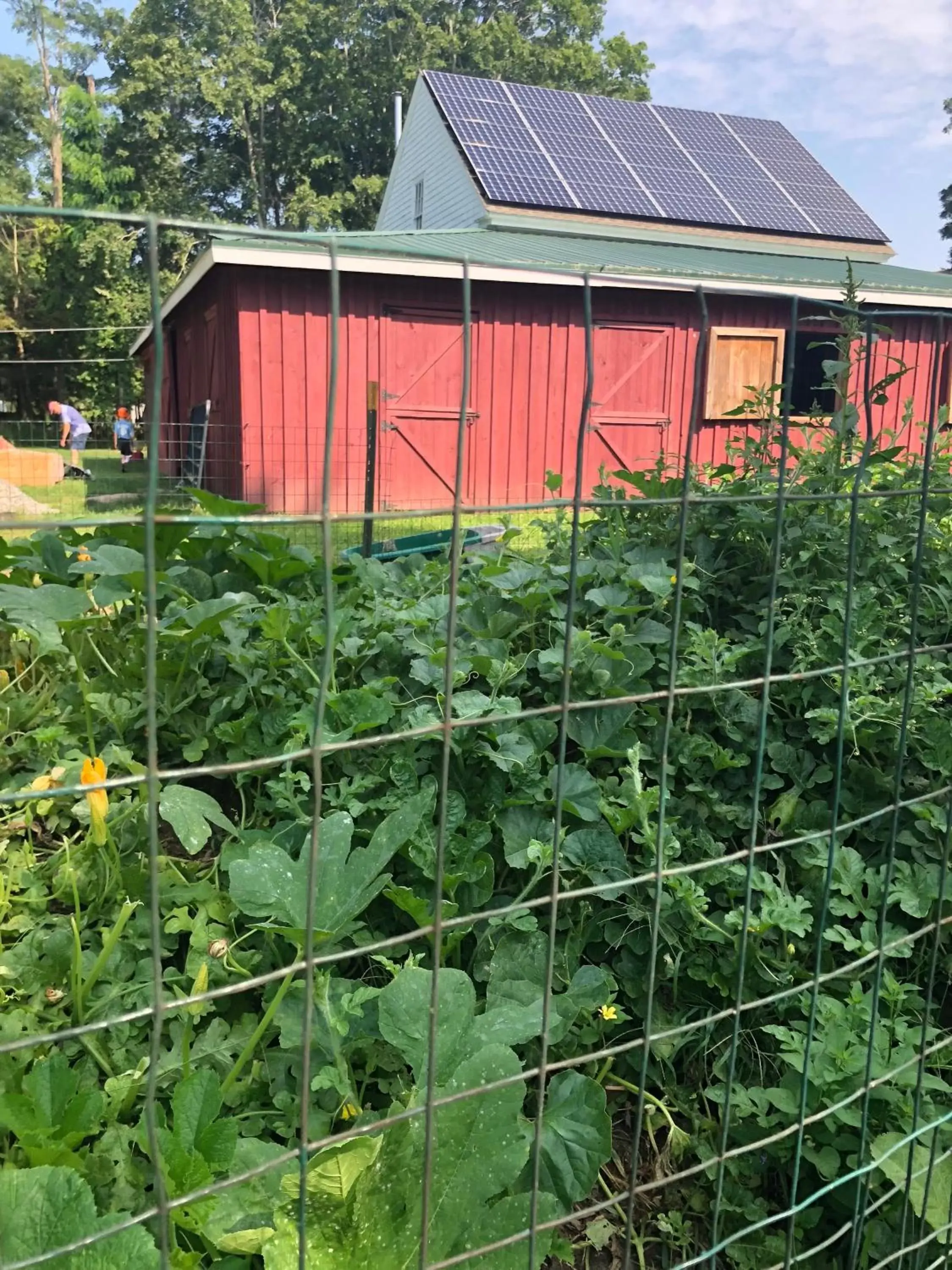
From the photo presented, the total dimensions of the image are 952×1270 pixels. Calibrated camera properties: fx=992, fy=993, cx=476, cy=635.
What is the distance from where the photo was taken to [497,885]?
172cm

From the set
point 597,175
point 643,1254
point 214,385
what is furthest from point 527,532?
point 597,175

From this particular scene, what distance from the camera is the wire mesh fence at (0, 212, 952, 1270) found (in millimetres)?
1112

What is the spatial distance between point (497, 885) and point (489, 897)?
0.48 feet

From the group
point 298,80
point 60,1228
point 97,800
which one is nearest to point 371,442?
point 97,800

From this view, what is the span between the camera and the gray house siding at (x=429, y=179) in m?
14.4

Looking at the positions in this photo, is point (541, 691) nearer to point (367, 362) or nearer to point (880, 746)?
point (880, 746)

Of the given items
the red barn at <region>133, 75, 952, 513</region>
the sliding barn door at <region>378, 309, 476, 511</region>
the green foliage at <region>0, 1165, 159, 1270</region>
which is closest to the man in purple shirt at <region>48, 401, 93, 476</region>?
the red barn at <region>133, 75, 952, 513</region>

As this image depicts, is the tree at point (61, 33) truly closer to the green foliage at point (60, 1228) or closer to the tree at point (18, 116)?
the tree at point (18, 116)

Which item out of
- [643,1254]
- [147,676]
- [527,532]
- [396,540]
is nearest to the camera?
[147,676]

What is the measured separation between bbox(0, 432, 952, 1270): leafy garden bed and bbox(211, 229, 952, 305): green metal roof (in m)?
6.45

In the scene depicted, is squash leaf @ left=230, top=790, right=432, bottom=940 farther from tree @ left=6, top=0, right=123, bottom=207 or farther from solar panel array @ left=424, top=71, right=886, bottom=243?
tree @ left=6, top=0, right=123, bottom=207

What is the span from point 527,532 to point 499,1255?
71.8 inches

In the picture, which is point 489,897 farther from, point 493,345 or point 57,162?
point 57,162

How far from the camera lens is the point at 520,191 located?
13.1 metres
